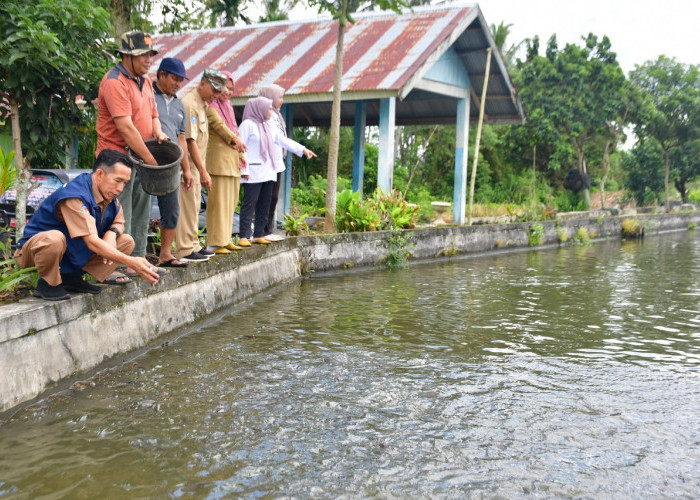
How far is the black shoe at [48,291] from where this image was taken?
479cm

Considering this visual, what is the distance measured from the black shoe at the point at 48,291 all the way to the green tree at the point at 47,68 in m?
1.50

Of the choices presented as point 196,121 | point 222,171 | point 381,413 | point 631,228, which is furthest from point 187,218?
point 631,228

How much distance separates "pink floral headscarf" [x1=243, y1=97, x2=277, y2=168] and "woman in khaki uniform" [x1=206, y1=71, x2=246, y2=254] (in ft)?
2.12

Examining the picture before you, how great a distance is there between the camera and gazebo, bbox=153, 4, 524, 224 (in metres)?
14.9

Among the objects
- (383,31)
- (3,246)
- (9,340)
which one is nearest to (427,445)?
(9,340)

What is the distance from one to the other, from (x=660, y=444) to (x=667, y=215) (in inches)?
1066

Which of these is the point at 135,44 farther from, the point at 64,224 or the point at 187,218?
the point at 187,218

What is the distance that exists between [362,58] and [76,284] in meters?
11.6

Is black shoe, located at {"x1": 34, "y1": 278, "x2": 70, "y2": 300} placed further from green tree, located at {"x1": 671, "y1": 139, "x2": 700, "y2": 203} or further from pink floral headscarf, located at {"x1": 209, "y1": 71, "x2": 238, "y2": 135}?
green tree, located at {"x1": 671, "y1": 139, "x2": 700, "y2": 203}

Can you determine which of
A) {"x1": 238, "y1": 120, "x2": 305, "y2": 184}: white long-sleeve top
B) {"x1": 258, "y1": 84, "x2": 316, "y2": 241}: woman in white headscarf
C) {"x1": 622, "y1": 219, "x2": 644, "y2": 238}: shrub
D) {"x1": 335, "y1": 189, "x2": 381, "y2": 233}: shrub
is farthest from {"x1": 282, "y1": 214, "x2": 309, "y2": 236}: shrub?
{"x1": 622, "y1": 219, "x2": 644, "y2": 238}: shrub

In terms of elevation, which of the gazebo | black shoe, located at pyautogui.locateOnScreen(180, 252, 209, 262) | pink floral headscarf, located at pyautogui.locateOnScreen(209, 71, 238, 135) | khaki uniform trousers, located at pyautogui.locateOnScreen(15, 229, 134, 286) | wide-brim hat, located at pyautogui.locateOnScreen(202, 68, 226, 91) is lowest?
black shoe, located at pyautogui.locateOnScreen(180, 252, 209, 262)

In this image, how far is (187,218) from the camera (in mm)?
7230

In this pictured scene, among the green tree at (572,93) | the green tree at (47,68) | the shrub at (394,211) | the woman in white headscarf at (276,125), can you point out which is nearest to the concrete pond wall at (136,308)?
the shrub at (394,211)

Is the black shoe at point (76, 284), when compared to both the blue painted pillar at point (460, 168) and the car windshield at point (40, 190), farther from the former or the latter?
the blue painted pillar at point (460, 168)
